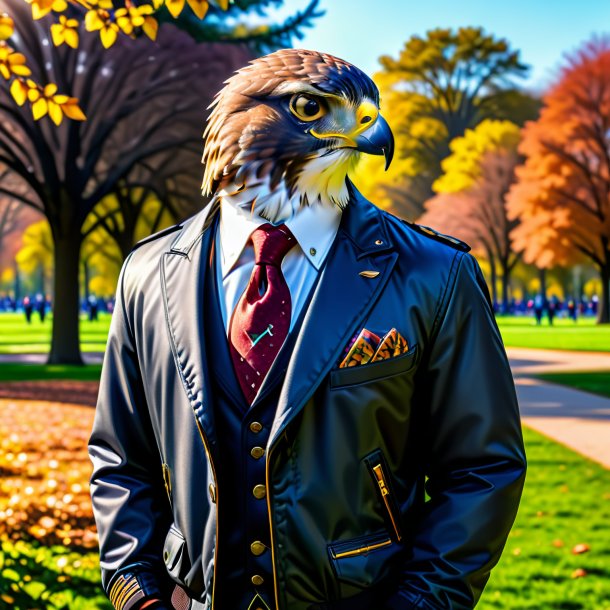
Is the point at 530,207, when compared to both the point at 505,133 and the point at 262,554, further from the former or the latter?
the point at 262,554

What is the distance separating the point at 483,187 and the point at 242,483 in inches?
1716

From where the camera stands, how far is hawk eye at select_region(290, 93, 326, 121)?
1723 millimetres

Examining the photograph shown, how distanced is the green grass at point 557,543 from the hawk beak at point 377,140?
360 centimetres

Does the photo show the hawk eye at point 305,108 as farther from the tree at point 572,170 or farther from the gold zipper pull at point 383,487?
the tree at point 572,170

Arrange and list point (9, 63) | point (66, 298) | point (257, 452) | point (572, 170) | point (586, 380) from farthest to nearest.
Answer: point (572, 170), point (66, 298), point (586, 380), point (9, 63), point (257, 452)

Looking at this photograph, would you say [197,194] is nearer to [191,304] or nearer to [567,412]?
[567,412]

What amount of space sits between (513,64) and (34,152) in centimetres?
3713

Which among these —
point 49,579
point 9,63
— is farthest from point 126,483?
point 49,579

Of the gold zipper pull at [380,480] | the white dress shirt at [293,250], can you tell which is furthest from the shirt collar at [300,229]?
the gold zipper pull at [380,480]

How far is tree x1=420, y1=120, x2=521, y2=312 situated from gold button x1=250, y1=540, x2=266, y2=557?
42.3 metres

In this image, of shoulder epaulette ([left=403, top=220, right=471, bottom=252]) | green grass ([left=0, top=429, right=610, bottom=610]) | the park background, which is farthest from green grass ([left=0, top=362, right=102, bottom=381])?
shoulder epaulette ([left=403, top=220, right=471, bottom=252])

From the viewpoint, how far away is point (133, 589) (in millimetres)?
1855

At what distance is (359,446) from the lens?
1705 millimetres

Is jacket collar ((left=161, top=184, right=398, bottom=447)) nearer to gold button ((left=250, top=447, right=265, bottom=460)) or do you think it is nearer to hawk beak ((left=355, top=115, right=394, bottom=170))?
gold button ((left=250, top=447, right=265, bottom=460))
